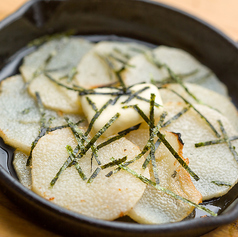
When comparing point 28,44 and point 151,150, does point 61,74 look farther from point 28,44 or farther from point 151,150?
point 151,150

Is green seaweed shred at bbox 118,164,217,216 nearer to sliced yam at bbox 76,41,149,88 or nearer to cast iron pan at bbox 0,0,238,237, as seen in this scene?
sliced yam at bbox 76,41,149,88

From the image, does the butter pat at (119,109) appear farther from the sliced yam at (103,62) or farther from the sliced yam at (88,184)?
the sliced yam at (103,62)

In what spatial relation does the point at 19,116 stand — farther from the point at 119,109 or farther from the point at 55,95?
the point at 119,109

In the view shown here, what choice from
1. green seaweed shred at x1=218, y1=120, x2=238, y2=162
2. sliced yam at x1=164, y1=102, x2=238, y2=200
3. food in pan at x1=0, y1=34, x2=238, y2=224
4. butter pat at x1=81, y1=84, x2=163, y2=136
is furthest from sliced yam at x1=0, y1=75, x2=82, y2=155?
green seaweed shred at x1=218, y1=120, x2=238, y2=162

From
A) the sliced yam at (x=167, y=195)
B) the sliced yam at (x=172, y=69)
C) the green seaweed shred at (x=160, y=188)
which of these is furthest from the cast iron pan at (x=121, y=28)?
the green seaweed shred at (x=160, y=188)

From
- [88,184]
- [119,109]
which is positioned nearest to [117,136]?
[119,109]

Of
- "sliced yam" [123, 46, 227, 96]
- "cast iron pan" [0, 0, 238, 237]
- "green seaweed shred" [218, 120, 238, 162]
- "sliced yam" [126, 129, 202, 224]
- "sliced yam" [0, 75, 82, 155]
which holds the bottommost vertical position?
"sliced yam" [126, 129, 202, 224]
